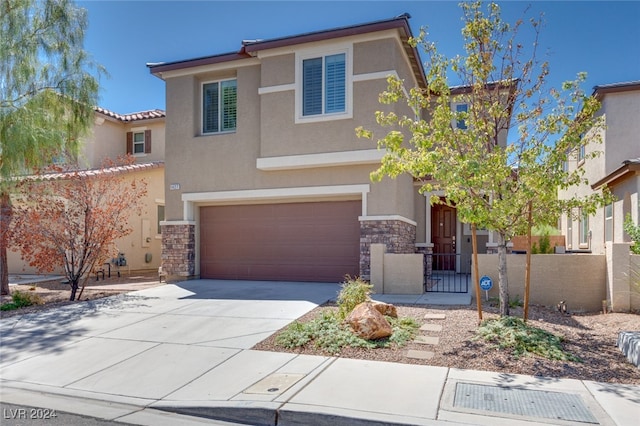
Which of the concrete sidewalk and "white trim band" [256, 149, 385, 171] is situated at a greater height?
"white trim band" [256, 149, 385, 171]

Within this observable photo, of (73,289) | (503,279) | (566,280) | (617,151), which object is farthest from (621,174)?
(73,289)

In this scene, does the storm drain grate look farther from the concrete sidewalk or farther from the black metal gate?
the black metal gate

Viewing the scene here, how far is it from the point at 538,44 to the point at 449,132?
2.23 m

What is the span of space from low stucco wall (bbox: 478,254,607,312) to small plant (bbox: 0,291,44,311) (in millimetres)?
10761

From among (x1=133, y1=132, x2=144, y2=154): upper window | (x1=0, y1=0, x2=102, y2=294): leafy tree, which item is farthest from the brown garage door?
(x1=133, y1=132, x2=144, y2=154): upper window

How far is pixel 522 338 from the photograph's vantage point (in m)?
6.48

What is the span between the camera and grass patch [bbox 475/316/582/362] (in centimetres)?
617

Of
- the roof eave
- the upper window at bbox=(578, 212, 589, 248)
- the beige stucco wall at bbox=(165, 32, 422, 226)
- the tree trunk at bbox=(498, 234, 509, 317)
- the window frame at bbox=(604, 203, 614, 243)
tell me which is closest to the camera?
the tree trunk at bbox=(498, 234, 509, 317)

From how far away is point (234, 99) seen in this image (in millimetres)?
14000

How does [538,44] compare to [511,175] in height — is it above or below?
above

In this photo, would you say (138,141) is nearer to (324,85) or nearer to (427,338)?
(324,85)

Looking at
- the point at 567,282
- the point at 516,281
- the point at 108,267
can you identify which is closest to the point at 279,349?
the point at 516,281

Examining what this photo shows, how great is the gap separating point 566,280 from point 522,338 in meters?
3.75

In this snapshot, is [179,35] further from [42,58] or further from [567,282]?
[567,282]
